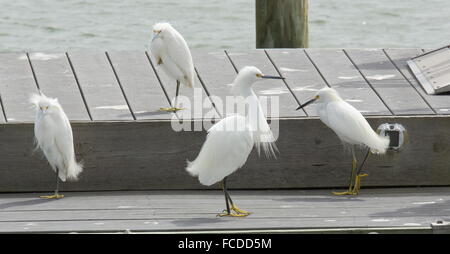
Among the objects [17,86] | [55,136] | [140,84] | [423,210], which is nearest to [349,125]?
[423,210]

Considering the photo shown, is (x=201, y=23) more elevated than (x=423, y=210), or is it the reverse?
(x=201, y=23)

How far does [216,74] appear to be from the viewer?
7129 mm

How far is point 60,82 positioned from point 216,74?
1078mm

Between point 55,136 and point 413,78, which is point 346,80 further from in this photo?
point 55,136

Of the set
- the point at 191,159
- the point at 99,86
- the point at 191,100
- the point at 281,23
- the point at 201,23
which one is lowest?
the point at 191,159

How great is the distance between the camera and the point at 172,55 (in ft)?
22.4

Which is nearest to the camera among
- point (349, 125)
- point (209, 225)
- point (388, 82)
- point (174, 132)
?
point (209, 225)

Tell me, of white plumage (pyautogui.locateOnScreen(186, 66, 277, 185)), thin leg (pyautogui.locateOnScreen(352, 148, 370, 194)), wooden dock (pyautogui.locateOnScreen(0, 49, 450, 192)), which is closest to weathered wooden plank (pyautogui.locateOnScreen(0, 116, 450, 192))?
wooden dock (pyautogui.locateOnScreen(0, 49, 450, 192))

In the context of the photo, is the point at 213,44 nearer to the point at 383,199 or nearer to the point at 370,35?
the point at 370,35

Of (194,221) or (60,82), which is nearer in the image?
(194,221)

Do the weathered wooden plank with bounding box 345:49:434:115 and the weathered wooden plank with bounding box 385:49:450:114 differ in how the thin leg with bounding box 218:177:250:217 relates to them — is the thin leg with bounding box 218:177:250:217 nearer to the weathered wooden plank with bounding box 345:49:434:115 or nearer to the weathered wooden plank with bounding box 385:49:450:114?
the weathered wooden plank with bounding box 345:49:434:115

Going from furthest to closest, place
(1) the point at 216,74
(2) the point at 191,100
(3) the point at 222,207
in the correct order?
(1) the point at 216,74, (2) the point at 191,100, (3) the point at 222,207

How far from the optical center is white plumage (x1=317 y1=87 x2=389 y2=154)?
612cm
